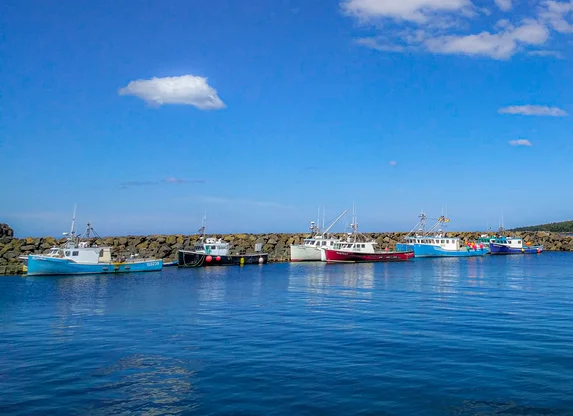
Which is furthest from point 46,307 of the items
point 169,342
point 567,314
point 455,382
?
point 567,314

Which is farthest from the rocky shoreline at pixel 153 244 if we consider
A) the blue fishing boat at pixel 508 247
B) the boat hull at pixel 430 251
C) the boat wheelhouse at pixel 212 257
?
the blue fishing boat at pixel 508 247

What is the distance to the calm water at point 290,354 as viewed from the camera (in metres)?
14.1

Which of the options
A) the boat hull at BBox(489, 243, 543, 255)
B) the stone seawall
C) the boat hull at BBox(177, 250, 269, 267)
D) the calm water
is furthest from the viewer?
the boat hull at BBox(489, 243, 543, 255)

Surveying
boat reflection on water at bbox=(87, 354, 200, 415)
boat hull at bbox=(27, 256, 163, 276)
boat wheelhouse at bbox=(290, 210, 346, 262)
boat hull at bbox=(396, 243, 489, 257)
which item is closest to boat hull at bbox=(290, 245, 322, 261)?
boat wheelhouse at bbox=(290, 210, 346, 262)

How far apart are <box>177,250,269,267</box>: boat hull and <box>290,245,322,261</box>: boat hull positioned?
6.21 meters

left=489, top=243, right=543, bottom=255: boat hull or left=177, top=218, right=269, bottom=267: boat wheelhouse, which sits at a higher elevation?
left=489, top=243, right=543, bottom=255: boat hull

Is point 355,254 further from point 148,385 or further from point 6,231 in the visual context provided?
point 148,385

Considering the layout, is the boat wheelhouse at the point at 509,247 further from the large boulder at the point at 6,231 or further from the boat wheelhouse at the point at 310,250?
the large boulder at the point at 6,231

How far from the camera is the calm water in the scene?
1411 centimetres

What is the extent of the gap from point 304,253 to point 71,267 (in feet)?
122

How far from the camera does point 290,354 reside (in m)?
19.5

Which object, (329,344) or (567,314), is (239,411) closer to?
(329,344)

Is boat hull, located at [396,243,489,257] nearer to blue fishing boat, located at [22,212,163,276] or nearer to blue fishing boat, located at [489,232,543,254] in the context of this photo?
blue fishing boat, located at [489,232,543,254]

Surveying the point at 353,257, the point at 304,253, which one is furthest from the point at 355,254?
the point at 304,253
